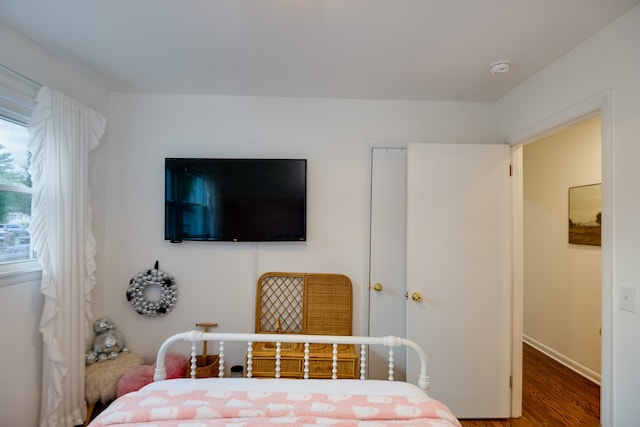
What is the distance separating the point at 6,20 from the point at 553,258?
15.1 ft

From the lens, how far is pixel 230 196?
222cm

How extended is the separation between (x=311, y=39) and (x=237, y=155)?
42.6 inches

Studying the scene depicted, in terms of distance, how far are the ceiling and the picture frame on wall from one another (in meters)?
1.46

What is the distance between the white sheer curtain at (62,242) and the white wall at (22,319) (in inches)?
2.7

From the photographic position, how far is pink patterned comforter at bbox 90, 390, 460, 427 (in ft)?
3.47

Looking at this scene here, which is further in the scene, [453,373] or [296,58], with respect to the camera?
[453,373]

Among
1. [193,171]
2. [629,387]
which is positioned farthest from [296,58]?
[629,387]

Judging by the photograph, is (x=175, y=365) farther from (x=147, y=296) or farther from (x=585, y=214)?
(x=585, y=214)

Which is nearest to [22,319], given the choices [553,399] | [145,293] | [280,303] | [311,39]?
[145,293]

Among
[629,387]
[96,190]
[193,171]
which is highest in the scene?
[193,171]

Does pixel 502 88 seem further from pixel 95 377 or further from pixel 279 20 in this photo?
pixel 95 377

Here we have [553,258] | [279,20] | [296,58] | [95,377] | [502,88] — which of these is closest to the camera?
[279,20]

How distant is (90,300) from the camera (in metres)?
2.00

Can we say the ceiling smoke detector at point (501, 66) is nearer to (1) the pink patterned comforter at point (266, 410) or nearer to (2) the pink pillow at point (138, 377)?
(1) the pink patterned comforter at point (266, 410)
